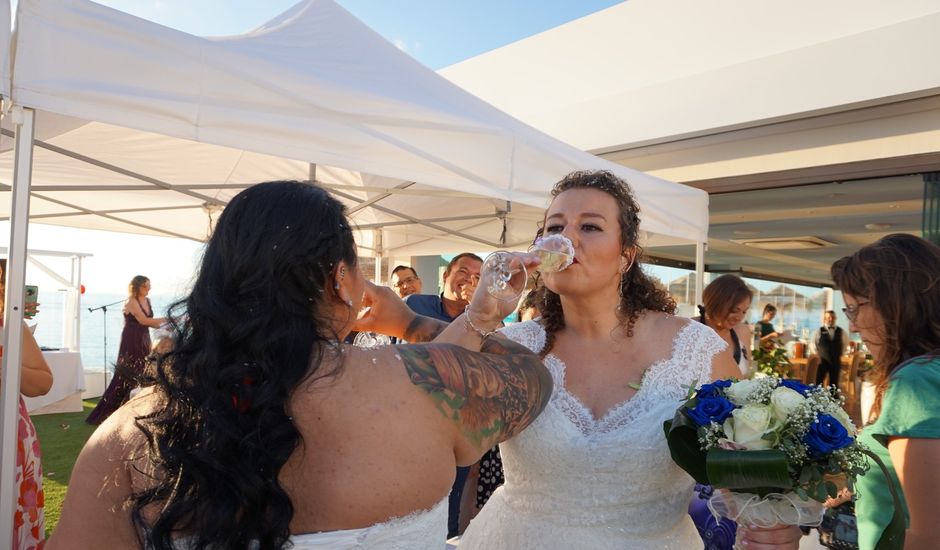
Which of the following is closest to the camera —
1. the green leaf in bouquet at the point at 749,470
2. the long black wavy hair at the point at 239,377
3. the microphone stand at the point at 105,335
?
the long black wavy hair at the point at 239,377

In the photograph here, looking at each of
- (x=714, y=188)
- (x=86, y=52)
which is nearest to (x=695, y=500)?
(x=86, y=52)

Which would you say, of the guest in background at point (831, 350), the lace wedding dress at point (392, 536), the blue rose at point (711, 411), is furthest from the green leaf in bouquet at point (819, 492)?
the guest in background at point (831, 350)

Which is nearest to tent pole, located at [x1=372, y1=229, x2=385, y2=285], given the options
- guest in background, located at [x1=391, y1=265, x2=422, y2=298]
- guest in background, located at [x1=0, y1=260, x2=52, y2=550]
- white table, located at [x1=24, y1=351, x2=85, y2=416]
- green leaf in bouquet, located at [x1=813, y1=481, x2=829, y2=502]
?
guest in background, located at [x1=391, y1=265, x2=422, y2=298]

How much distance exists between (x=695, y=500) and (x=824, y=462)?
916mm

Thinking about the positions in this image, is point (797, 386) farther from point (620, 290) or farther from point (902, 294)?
point (620, 290)

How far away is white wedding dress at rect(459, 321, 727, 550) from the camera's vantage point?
1.89m

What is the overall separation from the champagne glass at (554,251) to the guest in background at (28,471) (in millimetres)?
2076

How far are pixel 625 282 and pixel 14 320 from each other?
2.20 m

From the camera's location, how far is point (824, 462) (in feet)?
4.62

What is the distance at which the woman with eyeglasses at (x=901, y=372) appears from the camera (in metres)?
1.53

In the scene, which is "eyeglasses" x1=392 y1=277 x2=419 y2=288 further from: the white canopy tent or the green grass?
the green grass

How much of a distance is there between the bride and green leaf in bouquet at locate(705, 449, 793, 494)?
1.38 ft

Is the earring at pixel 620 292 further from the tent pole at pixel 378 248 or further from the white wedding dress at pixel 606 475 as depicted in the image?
the tent pole at pixel 378 248

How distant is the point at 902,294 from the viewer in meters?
1.80
